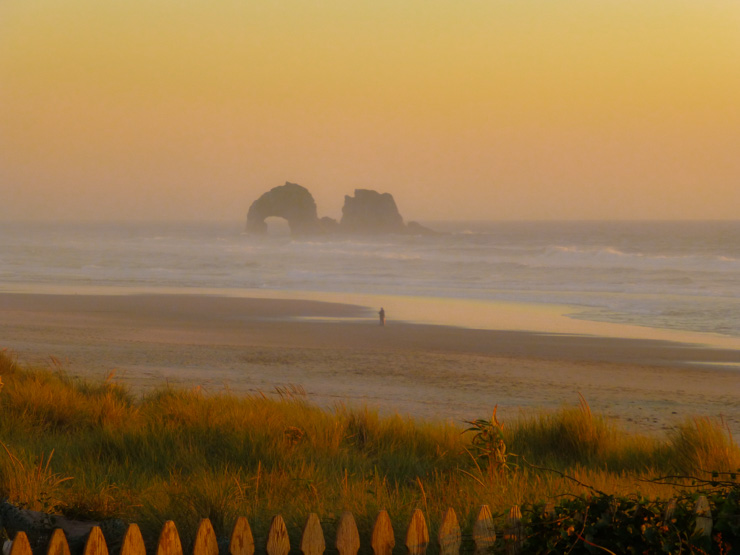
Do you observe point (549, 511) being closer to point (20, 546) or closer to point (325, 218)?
point (20, 546)

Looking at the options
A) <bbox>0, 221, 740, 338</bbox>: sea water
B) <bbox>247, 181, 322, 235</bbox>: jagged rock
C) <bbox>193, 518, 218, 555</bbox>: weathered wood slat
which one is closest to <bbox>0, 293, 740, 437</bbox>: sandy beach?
<bbox>193, 518, 218, 555</bbox>: weathered wood slat

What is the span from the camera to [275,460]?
555 centimetres

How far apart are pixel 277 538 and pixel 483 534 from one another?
809mm

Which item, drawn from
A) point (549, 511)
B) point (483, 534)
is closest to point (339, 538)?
point (483, 534)

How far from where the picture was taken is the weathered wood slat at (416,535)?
309 cm

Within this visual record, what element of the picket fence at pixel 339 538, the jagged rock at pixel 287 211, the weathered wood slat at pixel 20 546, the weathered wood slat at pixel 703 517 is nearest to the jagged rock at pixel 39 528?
the picket fence at pixel 339 538

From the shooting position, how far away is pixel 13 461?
4.56 meters

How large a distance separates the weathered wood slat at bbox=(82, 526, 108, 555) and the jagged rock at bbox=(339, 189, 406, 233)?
13753 cm

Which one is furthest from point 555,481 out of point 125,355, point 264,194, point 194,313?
point 264,194

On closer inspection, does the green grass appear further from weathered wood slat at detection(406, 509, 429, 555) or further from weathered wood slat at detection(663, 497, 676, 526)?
weathered wood slat at detection(663, 497, 676, 526)

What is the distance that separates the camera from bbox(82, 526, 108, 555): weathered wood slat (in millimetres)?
2848

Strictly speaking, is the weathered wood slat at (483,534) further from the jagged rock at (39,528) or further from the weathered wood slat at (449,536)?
the jagged rock at (39,528)

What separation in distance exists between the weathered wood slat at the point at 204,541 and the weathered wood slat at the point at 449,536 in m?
0.88

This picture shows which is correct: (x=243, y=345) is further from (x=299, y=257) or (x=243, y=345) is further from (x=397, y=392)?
(x=299, y=257)
